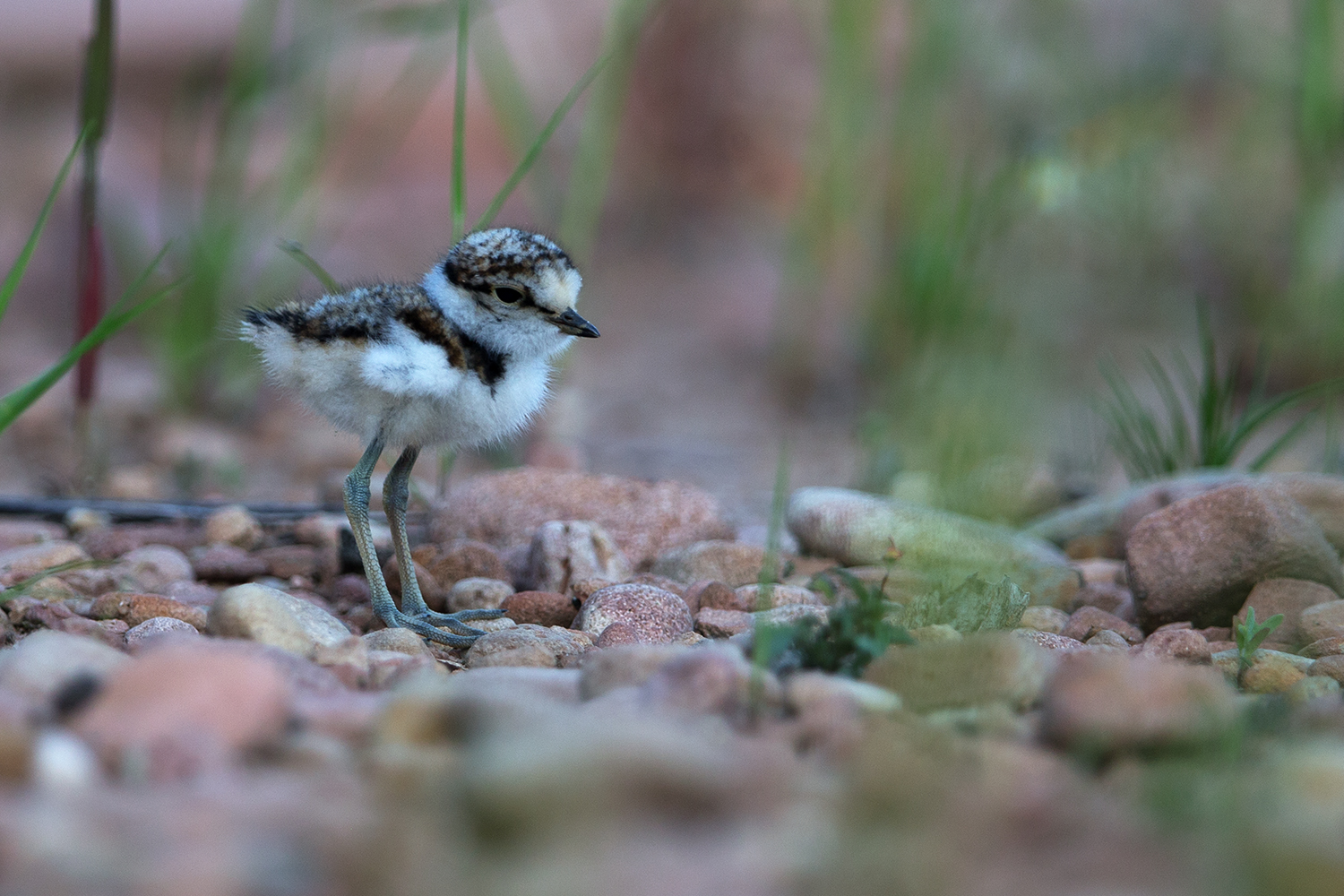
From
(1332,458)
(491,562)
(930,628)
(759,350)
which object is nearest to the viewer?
(930,628)

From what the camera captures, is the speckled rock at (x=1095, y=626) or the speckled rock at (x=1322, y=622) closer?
the speckled rock at (x=1322, y=622)

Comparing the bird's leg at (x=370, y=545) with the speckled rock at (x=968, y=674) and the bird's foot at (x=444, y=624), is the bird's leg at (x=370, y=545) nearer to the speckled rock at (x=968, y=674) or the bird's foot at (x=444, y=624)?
the bird's foot at (x=444, y=624)

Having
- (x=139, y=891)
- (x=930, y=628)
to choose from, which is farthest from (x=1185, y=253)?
(x=139, y=891)

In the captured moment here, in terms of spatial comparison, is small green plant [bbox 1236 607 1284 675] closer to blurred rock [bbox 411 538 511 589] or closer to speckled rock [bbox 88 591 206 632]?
blurred rock [bbox 411 538 511 589]

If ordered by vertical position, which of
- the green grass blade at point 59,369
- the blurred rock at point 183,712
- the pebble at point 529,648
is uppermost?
the green grass blade at point 59,369

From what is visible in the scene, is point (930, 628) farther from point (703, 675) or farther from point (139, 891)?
point (139, 891)

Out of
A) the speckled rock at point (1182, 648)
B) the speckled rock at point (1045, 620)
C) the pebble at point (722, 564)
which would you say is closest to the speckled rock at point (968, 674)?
the speckled rock at point (1182, 648)
